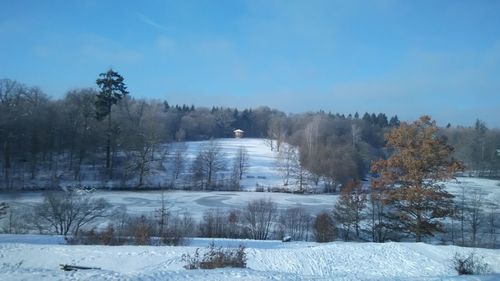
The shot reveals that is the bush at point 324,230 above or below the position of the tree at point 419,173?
below

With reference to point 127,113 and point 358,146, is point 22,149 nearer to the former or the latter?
point 127,113

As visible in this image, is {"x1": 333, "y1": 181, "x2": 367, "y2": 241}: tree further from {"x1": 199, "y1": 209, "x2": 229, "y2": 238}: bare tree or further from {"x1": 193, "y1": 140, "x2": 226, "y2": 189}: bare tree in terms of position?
{"x1": 193, "y1": 140, "x2": 226, "y2": 189}: bare tree

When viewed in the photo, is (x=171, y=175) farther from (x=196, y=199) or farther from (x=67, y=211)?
(x=67, y=211)

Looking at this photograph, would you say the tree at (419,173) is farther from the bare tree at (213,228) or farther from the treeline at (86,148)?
the treeline at (86,148)

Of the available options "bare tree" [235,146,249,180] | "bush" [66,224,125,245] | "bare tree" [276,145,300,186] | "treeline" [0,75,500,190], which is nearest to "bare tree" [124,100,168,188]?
"treeline" [0,75,500,190]

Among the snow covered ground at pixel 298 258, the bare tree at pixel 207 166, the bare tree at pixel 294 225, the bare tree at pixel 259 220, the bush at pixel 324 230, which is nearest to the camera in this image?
the snow covered ground at pixel 298 258

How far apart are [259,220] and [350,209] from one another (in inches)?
251

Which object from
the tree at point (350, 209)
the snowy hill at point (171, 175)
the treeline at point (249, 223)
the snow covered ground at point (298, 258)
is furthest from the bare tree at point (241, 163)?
the snow covered ground at point (298, 258)

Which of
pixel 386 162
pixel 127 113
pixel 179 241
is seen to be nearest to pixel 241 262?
pixel 179 241

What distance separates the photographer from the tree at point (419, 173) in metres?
18.9

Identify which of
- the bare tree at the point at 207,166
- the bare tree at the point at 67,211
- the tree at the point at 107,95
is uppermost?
the tree at the point at 107,95

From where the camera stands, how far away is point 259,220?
27.3m

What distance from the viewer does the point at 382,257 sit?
15.0m

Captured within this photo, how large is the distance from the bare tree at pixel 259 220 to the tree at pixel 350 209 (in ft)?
16.0
